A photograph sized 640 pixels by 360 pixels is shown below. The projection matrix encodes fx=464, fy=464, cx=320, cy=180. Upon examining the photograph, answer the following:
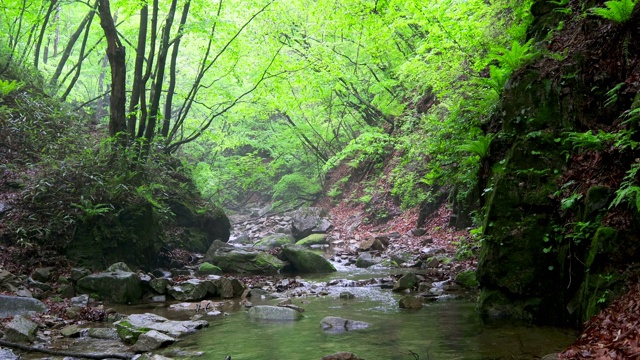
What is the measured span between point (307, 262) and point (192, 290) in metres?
4.32

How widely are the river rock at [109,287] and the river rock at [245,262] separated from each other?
395 cm

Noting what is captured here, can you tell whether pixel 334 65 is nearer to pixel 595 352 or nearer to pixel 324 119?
pixel 324 119

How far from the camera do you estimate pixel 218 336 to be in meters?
6.40

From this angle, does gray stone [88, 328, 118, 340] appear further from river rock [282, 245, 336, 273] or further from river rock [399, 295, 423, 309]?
river rock [282, 245, 336, 273]

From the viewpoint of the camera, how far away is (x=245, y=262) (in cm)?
1280

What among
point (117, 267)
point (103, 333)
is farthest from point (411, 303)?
point (117, 267)

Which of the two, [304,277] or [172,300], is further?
[304,277]

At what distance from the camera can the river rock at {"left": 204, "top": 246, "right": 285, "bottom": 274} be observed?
41.5ft

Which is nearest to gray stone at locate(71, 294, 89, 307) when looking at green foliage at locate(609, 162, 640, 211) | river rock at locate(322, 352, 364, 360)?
river rock at locate(322, 352, 364, 360)

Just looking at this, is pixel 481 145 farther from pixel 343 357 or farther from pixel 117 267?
pixel 117 267

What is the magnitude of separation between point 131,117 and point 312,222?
10824mm

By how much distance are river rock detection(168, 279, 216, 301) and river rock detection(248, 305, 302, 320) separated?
6.85 ft


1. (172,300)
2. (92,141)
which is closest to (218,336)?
(172,300)

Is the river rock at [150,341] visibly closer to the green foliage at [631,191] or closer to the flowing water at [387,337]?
the flowing water at [387,337]
